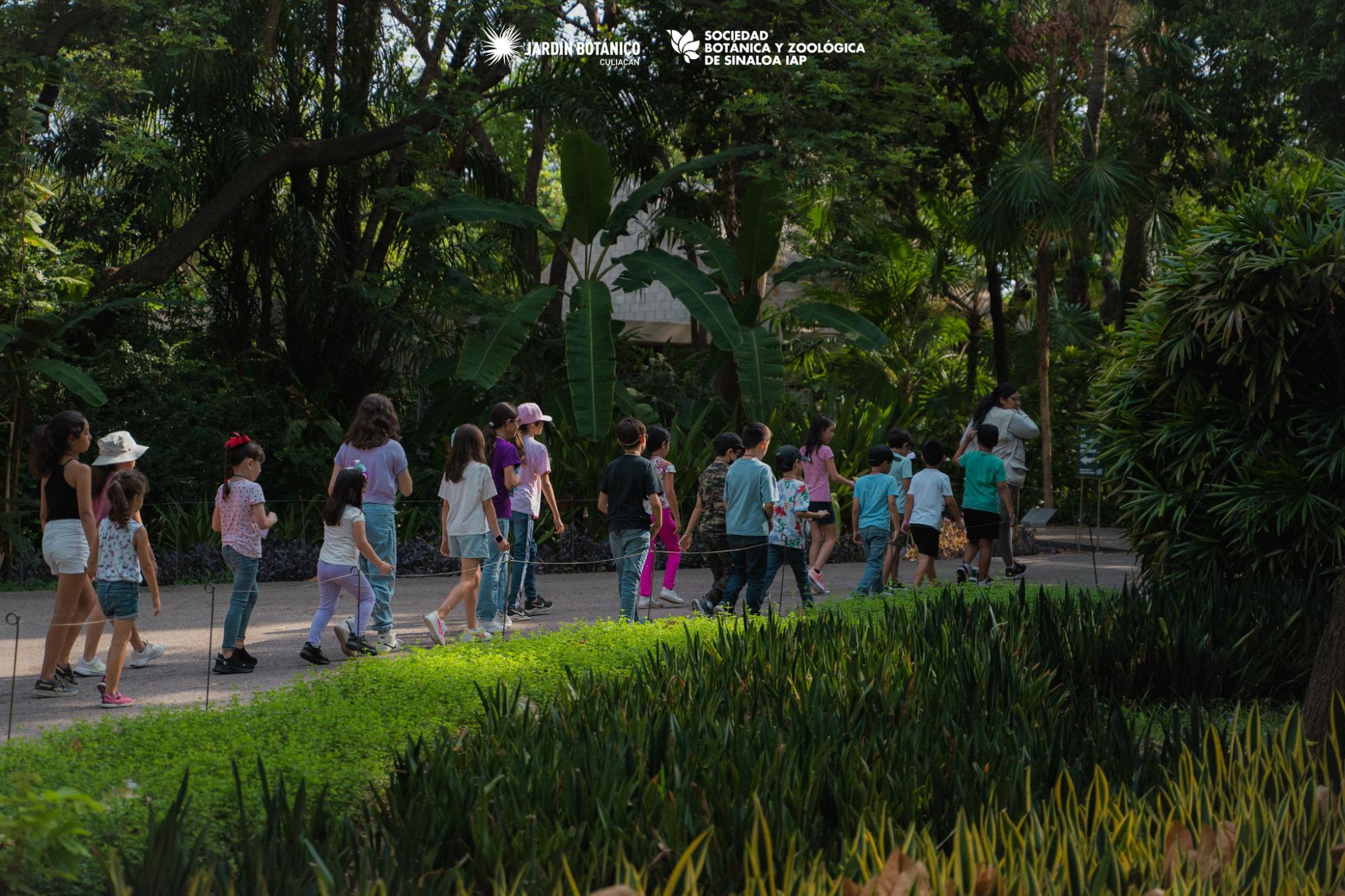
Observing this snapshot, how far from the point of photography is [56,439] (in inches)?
298

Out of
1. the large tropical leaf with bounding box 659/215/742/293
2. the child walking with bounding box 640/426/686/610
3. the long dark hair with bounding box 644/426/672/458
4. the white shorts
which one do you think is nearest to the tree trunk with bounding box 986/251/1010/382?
the large tropical leaf with bounding box 659/215/742/293

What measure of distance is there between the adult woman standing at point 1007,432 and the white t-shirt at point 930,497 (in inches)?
46.9

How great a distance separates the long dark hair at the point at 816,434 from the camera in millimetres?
11406

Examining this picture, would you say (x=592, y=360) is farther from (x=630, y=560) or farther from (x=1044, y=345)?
(x=1044, y=345)

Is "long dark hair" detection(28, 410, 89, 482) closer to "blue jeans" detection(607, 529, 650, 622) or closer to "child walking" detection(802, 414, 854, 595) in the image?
"blue jeans" detection(607, 529, 650, 622)

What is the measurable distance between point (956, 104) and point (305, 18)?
863 cm

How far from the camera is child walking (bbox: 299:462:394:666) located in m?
8.30

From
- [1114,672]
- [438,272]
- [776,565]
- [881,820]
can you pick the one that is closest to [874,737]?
[881,820]

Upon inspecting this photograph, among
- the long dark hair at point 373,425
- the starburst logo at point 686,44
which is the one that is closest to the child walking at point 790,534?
the long dark hair at point 373,425

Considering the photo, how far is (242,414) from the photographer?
15.5 metres

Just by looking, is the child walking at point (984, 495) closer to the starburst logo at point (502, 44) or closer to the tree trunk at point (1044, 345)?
the tree trunk at point (1044, 345)

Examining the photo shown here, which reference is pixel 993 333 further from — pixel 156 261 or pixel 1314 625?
pixel 1314 625

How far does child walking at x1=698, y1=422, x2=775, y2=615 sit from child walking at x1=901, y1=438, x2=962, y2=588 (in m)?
1.82

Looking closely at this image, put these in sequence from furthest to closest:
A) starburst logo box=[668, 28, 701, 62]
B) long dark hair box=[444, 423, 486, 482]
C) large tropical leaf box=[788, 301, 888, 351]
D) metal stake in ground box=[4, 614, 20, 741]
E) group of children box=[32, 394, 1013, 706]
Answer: starburst logo box=[668, 28, 701, 62], large tropical leaf box=[788, 301, 888, 351], long dark hair box=[444, 423, 486, 482], group of children box=[32, 394, 1013, 706], metal stake in ground box=[4, 614, 20, 741]
